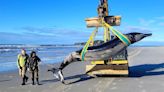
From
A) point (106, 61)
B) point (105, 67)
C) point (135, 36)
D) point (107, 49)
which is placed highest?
point (135, 36)

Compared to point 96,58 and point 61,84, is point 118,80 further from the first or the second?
point 61,84

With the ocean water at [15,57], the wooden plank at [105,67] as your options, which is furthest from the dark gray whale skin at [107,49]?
the ocean water at [15,57]

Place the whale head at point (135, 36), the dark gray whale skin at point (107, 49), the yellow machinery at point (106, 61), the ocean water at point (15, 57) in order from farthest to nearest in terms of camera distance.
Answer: the ocean water at point (15, 57)
the yellow machinery at point (106, 61)
the whale head at point (135, 36)
the dark gray whale skin at point (107, 49)

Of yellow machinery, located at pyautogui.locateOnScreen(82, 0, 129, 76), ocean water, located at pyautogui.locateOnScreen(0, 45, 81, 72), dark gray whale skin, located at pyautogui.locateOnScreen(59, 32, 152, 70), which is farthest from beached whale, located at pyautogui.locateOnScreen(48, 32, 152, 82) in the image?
ocean water, located at pyautogui.locateOnScreen(0, 45, 81, 72)

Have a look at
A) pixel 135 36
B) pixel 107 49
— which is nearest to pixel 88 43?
pixel 107 49

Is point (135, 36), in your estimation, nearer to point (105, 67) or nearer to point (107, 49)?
point (107, 49)

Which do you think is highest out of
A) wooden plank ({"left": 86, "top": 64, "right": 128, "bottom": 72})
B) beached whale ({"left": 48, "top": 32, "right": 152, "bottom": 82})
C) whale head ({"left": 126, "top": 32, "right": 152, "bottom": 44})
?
whale head ({"left": 126, "top": 32, "right": 152, "bottom": 44})

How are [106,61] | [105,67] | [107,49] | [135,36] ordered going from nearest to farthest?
[107,49]
[135,36]
[105,67]
[106,61]

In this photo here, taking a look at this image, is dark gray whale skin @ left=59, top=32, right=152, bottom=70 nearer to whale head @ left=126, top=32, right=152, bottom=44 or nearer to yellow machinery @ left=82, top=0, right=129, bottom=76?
whale head @ left=126, top=32, right=152, bottom=44

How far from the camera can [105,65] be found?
56.0 feet

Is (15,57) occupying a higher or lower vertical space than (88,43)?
lower

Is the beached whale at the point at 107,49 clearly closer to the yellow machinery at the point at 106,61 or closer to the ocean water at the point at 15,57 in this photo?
the yellow machinery at the point at 106,61

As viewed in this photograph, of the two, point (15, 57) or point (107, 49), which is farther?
point (15, 57)

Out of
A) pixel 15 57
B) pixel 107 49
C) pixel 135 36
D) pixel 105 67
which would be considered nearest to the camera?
pixel 107 49
